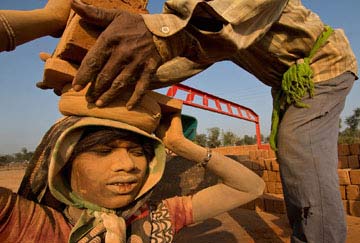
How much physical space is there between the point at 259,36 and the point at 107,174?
1085 millimetres

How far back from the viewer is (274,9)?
1.71m

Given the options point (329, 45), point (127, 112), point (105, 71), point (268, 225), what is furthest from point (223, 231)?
point (105, 71)

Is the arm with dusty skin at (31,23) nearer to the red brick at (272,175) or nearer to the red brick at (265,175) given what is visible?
the red brick at (272,175)

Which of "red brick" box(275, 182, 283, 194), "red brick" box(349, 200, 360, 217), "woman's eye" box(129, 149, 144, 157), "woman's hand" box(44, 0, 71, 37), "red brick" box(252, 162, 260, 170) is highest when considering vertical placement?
"woman's hand" box(44, 0, 71, 37)

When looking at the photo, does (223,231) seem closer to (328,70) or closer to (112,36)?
(328,70)

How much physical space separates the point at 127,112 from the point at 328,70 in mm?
1414

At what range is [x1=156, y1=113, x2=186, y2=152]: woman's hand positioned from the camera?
179 centimetres

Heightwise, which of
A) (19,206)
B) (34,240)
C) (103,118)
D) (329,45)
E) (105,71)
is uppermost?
(329,45)

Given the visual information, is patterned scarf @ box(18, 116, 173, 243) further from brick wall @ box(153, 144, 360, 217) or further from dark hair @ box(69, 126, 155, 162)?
brick wall @ box(153, 144, 360, 217)

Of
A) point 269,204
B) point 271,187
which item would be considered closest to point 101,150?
point 269,204

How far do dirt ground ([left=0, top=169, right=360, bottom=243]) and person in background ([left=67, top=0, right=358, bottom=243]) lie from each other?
2.17 m

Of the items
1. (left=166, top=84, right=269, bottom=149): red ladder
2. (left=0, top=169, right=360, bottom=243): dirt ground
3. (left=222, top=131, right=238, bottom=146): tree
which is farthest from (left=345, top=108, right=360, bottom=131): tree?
(left=0, top=169, right=360, bottom=243): dirt ground

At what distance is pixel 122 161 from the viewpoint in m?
1.51

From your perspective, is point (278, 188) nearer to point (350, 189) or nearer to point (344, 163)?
point (350, 189)
